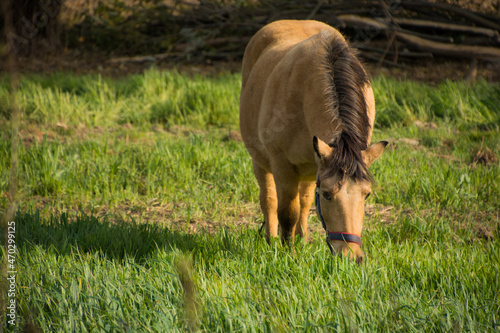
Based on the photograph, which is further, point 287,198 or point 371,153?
point 287,198

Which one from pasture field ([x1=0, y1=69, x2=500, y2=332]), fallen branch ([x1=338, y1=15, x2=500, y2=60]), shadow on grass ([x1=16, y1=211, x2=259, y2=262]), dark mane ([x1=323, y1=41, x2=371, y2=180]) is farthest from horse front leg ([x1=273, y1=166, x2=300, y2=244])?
fallen branch ([x1=338, y1=15, x2=500, y2=60])

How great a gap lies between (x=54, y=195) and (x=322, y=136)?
9.49 ft

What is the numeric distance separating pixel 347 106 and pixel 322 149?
1.20ft

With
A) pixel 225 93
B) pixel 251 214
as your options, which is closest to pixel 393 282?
pixel 251 214

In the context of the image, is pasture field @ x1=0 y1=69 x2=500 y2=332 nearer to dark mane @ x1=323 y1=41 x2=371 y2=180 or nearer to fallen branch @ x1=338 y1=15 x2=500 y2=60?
dark mane @ x1=323 y1=41 x2=371 y2=180

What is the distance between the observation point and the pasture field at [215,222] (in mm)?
2246

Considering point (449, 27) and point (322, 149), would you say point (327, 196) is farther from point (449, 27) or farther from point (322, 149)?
point (449, 27)

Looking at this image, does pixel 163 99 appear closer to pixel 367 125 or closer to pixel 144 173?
pixel 144 173

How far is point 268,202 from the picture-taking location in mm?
3838

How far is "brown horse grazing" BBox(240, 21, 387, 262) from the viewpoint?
2518 millimetres

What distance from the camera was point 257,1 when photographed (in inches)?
374

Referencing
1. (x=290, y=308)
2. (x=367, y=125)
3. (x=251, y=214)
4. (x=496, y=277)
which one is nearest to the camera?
(x=290, y=308)

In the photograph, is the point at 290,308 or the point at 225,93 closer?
the point at 290,308

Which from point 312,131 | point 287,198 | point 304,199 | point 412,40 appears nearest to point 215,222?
point 304,199
